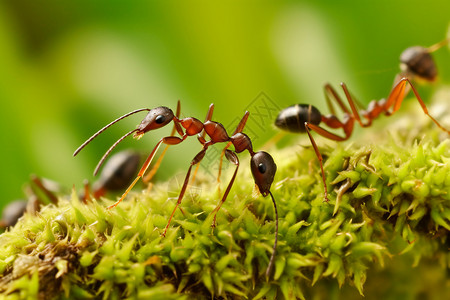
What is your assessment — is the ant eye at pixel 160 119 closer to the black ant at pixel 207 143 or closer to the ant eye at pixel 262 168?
the black ant at pixel 207 143

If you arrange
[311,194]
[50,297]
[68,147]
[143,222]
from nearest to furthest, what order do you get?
[50,297], [143,222], [311,194], [68,147]

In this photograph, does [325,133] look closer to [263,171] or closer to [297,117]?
[297,117]

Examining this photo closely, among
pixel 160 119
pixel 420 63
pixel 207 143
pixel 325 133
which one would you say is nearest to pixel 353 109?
pixel 325 133

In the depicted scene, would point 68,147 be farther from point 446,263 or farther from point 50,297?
point 446,263

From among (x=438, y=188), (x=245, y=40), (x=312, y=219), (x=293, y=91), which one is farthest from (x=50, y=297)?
(x=245, y=40)

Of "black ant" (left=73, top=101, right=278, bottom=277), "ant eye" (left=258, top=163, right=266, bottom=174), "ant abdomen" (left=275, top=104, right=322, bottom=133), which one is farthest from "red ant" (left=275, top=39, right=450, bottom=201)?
"ant eye" (left=258, top=163, right=266, bottom=174)

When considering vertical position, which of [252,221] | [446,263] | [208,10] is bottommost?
[446,263]

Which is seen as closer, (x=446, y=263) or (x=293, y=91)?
(x=446, y=263)

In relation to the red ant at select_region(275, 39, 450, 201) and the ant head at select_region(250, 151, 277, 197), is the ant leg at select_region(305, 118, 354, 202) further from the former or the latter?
the ant head at select_region(250, 151, 277, 197)

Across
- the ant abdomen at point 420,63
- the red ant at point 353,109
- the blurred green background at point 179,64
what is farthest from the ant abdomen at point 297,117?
the blurred green background at point 179,64
